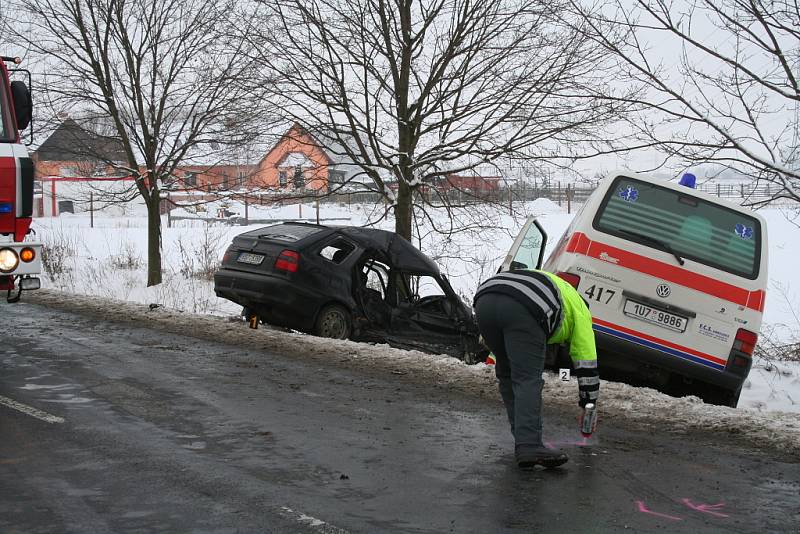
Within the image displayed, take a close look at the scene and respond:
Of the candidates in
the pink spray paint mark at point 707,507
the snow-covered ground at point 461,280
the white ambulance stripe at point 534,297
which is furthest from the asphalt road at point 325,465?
the snow-covered ground at point 461,280

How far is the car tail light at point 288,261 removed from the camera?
1171cm

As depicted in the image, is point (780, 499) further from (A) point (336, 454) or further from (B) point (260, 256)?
(B) point (260, 256)

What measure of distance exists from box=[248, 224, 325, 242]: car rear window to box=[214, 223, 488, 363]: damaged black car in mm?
13

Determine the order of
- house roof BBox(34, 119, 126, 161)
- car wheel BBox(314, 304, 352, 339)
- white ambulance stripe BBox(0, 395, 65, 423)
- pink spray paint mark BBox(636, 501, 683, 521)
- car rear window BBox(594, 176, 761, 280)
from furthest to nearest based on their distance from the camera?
1. house roof BBox(34, 119, 126, 161)
2. car wheel BBox(314, 304, 352, 339)
3. car rear window BBox(594, 176, 761, 280)
4. white ambulance stripe BBox(0, 395, 65, 423)
5. pink spray paint mark BBox(636, 501, 683, 521)

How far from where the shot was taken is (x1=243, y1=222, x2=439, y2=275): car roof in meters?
12.1

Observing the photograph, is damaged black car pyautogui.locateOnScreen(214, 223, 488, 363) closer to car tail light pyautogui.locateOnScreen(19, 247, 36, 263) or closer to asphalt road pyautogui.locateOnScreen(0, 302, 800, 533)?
asphalt road pyautogui.locateOnScreen(0, 302, 800, 533)

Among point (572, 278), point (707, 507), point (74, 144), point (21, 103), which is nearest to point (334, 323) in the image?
point (572, 278)

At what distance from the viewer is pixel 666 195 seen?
9.14 meters

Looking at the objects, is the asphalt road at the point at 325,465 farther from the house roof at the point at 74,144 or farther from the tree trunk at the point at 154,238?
the tree trunk at the point at 154,238

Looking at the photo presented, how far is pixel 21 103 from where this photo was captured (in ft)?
33.1

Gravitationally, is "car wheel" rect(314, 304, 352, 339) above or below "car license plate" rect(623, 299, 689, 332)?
below

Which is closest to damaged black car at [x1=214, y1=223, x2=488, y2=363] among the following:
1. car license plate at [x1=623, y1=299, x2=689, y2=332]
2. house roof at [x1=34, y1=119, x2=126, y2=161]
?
car license plate at [x1=623, y1=299, x2=689, y2=332]

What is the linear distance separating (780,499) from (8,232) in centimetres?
724

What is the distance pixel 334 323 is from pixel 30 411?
17.2ft
